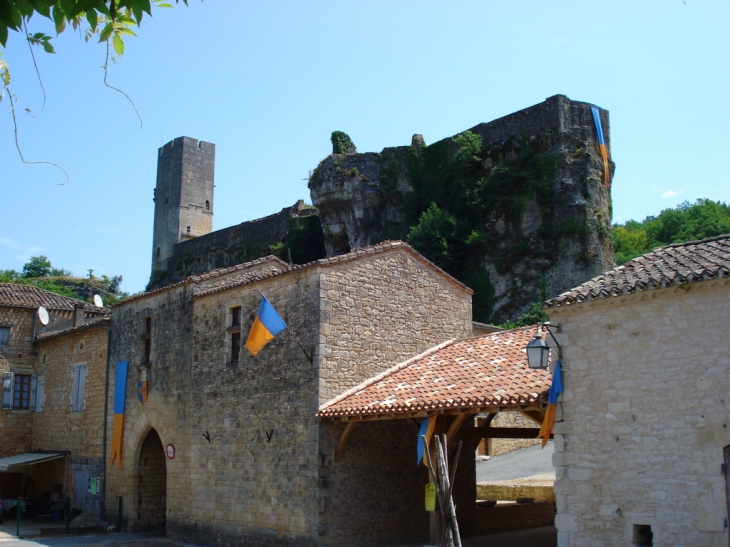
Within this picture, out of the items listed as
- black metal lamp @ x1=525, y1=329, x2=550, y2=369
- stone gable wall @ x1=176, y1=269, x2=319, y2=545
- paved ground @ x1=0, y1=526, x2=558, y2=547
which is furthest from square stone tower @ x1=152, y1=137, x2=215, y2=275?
black metal lamp @ x1=525, y1=329, x2=550, y2=369

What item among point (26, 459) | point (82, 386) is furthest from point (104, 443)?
point (26, 459)

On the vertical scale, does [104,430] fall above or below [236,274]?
below

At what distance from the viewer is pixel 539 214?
2741 centimetres

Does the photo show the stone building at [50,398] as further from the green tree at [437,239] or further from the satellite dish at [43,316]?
the green tree at [437,239]

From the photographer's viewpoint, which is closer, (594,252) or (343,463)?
(343,463)

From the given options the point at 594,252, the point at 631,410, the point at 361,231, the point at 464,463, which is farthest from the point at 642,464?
the point at 361,231

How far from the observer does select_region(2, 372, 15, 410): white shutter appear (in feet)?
74.9

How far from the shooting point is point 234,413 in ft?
47.7

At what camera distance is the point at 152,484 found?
59.0ft

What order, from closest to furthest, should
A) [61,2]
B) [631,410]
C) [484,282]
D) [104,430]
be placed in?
[61,2]
[631,410]
[104,430]
[484,282]

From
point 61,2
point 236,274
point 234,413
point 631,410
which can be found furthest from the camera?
point 236,274

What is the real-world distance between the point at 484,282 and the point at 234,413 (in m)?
15.5

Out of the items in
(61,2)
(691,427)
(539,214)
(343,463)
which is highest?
(539,214)

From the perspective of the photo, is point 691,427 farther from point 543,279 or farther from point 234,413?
point 543,279
